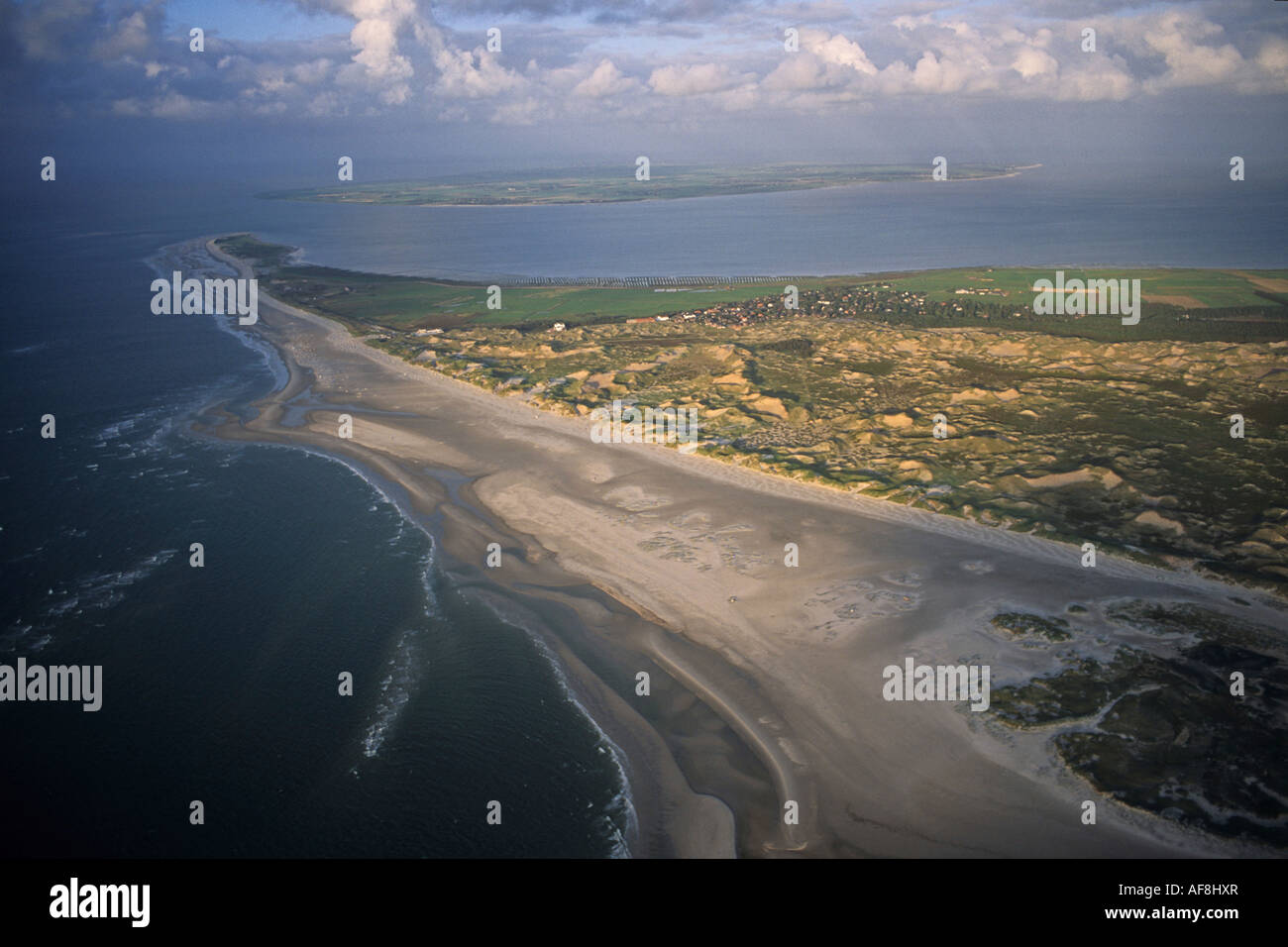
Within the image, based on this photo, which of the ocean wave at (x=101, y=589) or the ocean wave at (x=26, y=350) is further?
the ocean wave at (x=26, y=350)

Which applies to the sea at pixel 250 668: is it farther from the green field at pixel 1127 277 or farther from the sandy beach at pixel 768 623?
the green field at pixel 1127 277

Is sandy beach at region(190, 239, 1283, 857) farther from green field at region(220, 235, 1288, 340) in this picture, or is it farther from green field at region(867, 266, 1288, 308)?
green field at region(867, 266, 1288, 308)

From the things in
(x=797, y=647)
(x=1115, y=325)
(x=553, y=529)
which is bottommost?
(x=797, y=647)

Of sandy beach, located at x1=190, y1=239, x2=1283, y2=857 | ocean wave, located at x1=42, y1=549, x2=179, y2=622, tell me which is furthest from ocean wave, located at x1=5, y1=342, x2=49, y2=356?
ocean wave, located at x1=42, y1=549, x2=179, y2=622

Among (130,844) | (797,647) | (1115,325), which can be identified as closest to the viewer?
(130,844)

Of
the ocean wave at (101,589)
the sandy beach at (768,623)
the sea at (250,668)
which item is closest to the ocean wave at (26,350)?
the sea at (250,668)

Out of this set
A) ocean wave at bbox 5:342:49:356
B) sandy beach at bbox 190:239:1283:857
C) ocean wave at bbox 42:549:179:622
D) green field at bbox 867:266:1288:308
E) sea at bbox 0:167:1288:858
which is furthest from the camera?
green field at bbox 867:266:1288:308

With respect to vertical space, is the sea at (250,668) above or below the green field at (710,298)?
below

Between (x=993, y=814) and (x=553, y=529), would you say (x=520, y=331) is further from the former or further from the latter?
(x=993, y=814)
